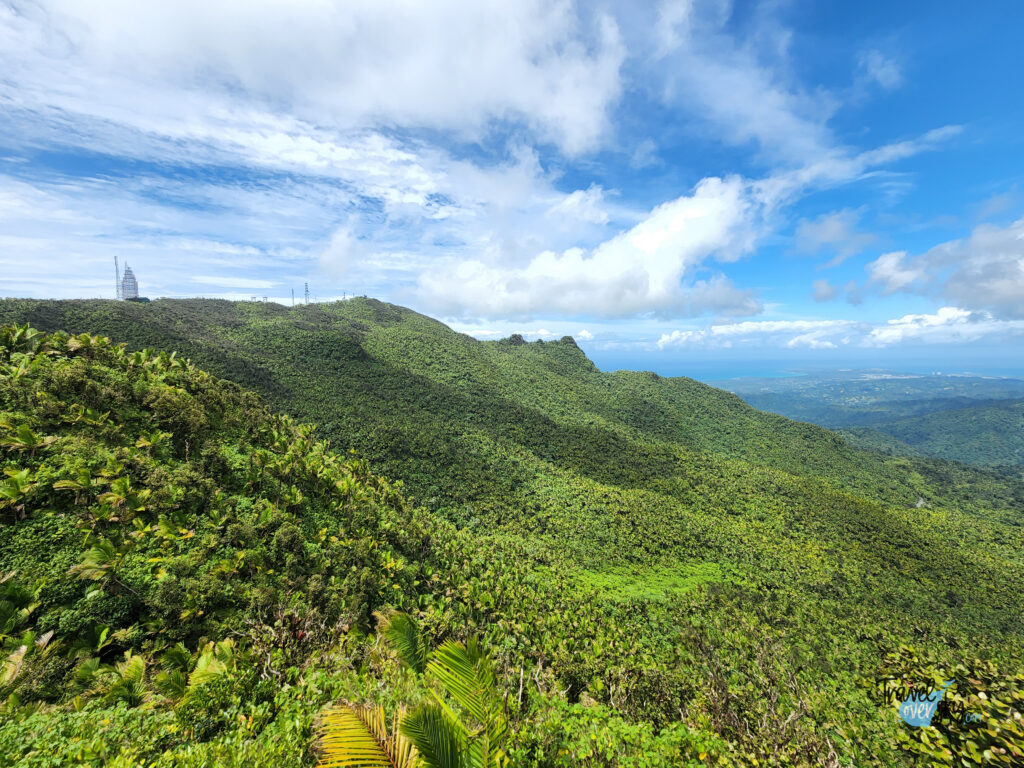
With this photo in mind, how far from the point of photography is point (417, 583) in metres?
18.4

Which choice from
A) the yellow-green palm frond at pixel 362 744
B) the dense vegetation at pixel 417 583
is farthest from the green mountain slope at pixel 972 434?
the yellow-green palm frond at pixel 362 744

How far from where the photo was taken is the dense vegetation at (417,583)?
7.26m

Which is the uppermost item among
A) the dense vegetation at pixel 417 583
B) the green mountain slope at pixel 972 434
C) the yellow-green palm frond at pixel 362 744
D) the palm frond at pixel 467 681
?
the yellow-green palm frond at pixel 362 744

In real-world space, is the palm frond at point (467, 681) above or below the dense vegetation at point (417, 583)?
above

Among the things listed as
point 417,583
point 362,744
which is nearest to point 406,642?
point 362,744

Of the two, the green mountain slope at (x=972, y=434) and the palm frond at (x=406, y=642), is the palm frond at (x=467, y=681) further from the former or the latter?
the green mountain slope at (x=972, y=434)

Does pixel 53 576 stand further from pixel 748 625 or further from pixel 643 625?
pixel 748 625

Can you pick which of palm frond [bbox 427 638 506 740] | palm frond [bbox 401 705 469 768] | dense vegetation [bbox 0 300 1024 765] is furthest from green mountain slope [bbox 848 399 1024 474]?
palm frond [bbox 401 705 469 768]

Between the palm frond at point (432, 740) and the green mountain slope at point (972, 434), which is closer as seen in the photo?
the palm frond at point (432, 740)

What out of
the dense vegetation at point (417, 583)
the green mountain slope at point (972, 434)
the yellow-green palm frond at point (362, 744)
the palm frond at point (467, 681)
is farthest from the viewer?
the green mountain slope at point (972, 434)

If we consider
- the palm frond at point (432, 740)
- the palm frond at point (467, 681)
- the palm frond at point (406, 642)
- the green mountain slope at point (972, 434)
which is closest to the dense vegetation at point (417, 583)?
the palm frond at point (406, 642)

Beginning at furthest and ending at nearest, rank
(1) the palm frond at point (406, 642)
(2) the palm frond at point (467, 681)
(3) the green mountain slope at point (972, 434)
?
(3) the green mountain slope at point (972, 434) < (1) the palm frond at point (406, 642) < (2) the palm frond at point (467, 681)

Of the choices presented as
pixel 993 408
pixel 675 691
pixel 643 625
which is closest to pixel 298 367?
pixel 643 625

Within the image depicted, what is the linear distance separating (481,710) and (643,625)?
2248 centimetres
